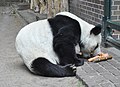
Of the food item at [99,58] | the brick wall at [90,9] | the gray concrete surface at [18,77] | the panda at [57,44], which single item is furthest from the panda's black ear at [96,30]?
the brick wall at [90,9]

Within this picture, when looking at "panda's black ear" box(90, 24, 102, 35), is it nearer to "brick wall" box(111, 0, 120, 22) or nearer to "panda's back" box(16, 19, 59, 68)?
"panda's back" box(16, 19, 59, 68)

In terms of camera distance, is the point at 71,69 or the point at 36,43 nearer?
the point at 71,69

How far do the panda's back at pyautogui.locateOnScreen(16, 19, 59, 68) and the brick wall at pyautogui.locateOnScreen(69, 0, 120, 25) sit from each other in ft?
5.67

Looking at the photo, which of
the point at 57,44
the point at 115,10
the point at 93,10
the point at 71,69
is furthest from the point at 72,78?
the point at 93,10

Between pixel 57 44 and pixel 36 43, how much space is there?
1.30 ft

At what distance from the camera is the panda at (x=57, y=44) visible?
5051mm

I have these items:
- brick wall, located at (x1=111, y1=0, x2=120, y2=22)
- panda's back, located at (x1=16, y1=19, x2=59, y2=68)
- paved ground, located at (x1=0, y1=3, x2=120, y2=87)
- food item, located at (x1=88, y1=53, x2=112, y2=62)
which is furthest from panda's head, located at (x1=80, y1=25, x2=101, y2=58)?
brick wall, located at (x1=111, y1=0, x2=120, y2=22)

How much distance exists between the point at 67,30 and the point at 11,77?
1.14 meters

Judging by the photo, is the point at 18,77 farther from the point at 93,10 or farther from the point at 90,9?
the point at 90,9

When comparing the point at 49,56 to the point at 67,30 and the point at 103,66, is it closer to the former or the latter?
the point at 67,30

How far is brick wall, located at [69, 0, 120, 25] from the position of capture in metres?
6.58

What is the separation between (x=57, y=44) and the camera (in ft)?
16.8

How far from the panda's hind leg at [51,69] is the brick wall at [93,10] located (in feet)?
6.61

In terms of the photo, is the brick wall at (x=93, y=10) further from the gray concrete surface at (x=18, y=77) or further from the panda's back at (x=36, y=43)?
the gray concrete surface at (x=18, y=77)
